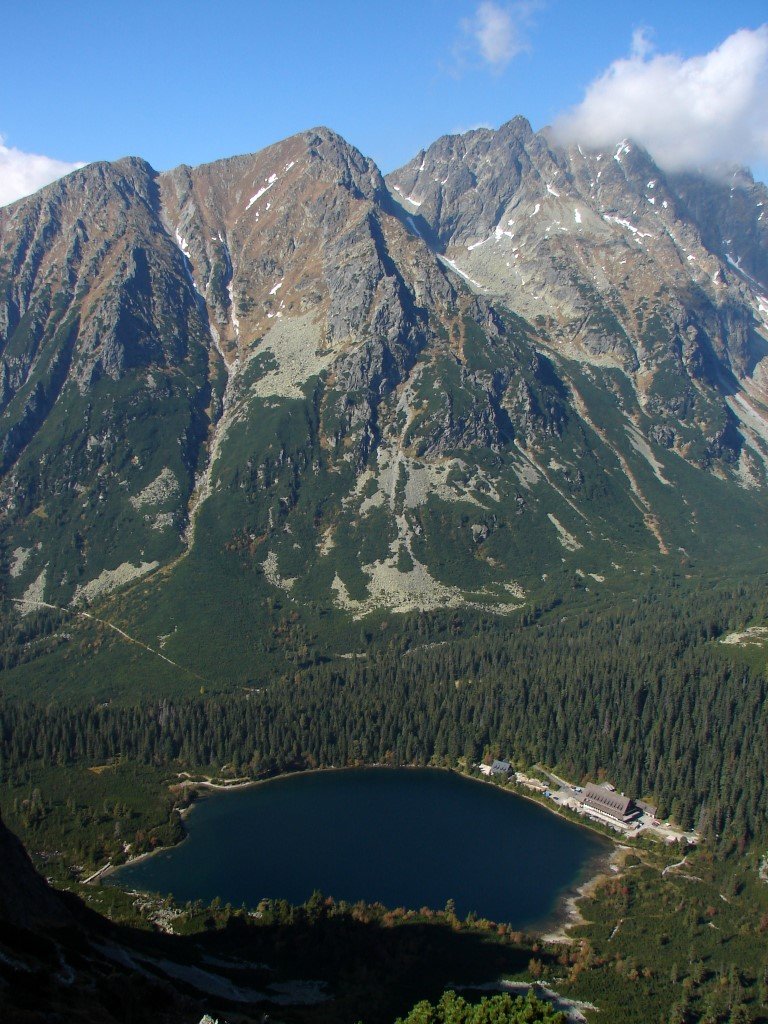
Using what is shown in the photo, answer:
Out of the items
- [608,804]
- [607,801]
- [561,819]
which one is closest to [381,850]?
[561,819]

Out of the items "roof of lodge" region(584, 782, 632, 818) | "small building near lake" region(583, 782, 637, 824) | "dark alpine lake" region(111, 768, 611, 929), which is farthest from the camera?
"roof of lodge" region(584, 782, 632, 818)

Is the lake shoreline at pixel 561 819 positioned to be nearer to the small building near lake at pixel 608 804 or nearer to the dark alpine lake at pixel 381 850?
the dark alpine lake at pixel 381 850

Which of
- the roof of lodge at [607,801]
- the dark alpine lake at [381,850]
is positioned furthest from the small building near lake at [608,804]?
the dark alpine lake at [381,850]

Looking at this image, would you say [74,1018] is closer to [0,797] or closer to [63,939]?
[63,939]

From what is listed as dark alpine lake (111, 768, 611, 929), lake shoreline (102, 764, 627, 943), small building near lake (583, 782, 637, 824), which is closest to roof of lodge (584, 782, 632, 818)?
small building near lake (583, 782, 637, 824)

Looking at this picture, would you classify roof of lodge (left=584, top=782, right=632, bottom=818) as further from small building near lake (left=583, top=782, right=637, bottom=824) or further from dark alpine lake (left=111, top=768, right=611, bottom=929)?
dark alpine lake (left=111, top=768, right=611, bottom=929)

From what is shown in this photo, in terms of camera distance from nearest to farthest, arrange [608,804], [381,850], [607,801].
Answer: [381,850] < [608,804] < [607,801]

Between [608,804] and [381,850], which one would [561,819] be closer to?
[608,804]
